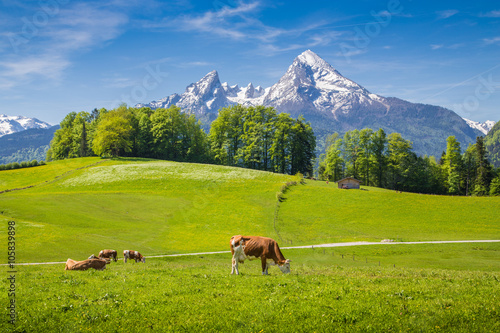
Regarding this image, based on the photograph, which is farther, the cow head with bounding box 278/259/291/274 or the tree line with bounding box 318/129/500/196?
the tree line with bounding box 318/129/500/196

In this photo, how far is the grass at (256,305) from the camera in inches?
422

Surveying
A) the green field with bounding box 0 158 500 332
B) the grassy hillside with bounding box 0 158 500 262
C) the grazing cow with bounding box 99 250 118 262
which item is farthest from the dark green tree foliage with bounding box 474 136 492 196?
the grazing cow with bounding box 99 250 118 262

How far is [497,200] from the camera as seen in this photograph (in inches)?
2527

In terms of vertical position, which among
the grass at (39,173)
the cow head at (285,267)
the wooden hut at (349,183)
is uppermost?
the grass at (39,173)

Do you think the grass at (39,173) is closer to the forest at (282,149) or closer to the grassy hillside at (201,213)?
the grassy hillside at (201,213)

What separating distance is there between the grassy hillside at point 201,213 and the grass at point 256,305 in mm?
21701

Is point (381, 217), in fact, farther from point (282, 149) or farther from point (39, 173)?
point (39, 173)

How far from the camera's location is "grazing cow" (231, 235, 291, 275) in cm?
1861

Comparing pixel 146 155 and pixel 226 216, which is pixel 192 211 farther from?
pixel 146 155

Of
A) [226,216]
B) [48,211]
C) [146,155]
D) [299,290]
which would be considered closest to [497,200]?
[226,216]

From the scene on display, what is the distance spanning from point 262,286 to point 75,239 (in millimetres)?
31995

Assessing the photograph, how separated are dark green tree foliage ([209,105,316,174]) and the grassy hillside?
2101 cm

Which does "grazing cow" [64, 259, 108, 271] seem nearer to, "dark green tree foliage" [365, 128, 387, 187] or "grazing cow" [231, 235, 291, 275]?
"grazing cow" [231, 235, 291, 275]

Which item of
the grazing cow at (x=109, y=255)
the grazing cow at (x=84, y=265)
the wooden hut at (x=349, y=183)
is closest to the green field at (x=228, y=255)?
the grazing cow at (x=84, y=265)
